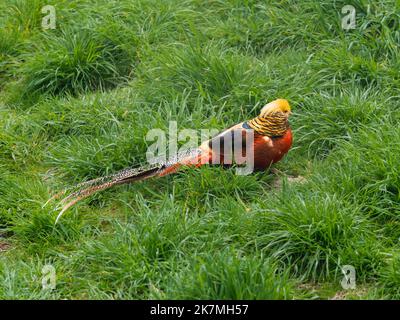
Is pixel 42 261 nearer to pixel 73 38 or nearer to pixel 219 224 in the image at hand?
pixel 219 224

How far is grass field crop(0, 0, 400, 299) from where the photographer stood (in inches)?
163

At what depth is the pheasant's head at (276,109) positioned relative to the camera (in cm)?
487

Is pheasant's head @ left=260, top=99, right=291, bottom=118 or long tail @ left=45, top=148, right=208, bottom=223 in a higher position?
pheasant's head @ left=260, top=99, right=291, bottom=118

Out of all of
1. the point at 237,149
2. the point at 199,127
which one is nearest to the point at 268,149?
the point at 237,149

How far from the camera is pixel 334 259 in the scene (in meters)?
4.12

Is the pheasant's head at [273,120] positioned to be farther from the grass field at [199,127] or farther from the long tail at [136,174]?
the long tail at [136,174]

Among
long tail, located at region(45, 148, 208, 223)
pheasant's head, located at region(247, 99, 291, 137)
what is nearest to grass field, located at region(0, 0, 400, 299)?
long tail, located at region(45, 148, 208, 223)

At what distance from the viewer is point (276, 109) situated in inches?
192

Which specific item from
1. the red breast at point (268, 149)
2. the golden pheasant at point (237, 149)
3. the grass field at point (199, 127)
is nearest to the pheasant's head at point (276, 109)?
the golden pheasant at point (237, 149)

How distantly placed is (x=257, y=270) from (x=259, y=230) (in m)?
0.43

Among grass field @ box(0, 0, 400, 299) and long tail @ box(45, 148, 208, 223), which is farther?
long tail @ box(45, 148, 208, 223)

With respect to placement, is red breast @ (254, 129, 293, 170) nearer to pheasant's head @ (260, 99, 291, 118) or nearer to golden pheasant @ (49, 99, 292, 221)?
golden pheasant @ (49, 99, 292, 221)

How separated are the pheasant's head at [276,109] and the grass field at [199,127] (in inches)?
10.2

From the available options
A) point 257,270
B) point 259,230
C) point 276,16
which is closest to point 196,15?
point 276,16
